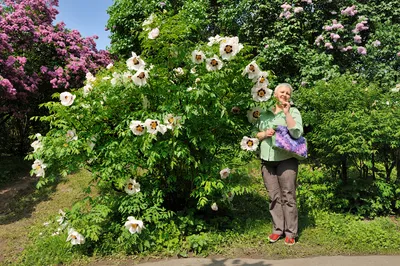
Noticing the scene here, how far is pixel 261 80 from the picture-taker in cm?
369

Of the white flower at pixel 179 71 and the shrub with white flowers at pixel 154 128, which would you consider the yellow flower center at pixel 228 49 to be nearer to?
the shrub with white flowers at pixel 154 128

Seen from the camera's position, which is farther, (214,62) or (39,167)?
(39,167)

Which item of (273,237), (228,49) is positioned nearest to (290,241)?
(273,237)

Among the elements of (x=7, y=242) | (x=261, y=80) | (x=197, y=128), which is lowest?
(x=7, y=242)

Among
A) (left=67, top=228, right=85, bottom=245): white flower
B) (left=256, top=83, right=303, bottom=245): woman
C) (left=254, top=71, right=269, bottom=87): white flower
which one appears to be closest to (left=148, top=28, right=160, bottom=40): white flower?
(left=254, top=71, right=269, bottom=87): white flower

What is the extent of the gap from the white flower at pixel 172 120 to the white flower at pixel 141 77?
1.41 ft

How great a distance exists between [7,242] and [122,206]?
6.30ft

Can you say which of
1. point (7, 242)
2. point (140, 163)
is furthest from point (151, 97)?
point (7, 242)

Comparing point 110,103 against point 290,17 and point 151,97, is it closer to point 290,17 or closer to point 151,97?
point 151,97

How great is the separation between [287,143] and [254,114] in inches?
22.8

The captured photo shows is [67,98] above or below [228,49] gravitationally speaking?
below

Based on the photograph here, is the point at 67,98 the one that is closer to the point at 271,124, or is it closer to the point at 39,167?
the point at 39,167

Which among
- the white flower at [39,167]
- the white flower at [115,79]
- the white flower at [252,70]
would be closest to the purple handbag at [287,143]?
the white flower at [252,70]

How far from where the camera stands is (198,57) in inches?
143
